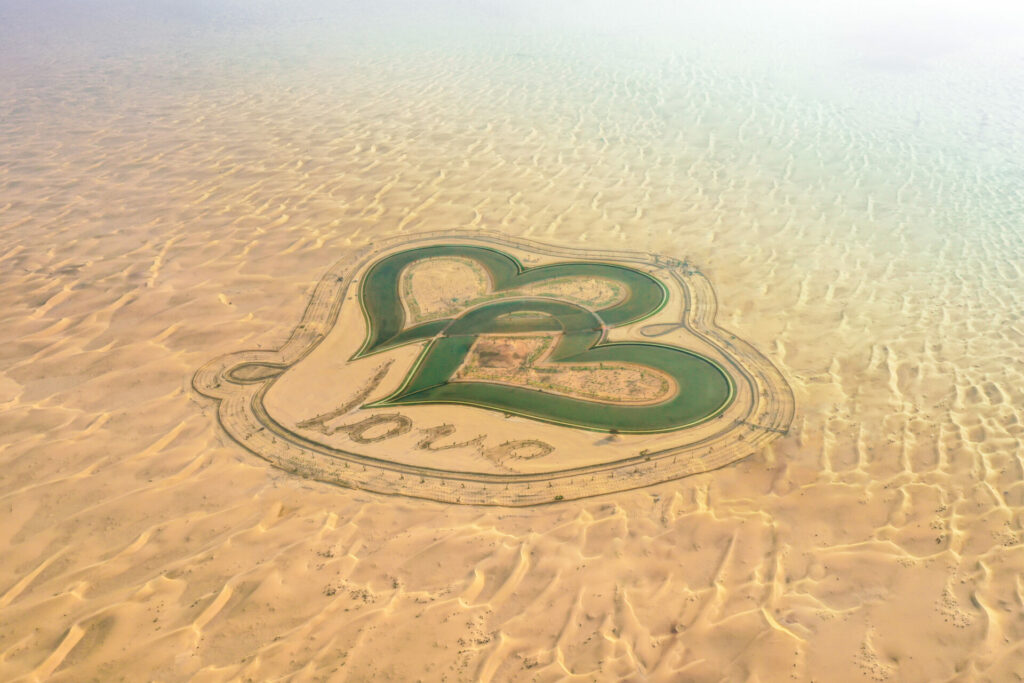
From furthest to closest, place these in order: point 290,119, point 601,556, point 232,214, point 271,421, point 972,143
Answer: point 290,119, point 972,143, point 232,214, point 271,421, point 601,556

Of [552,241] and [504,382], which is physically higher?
[552,241]

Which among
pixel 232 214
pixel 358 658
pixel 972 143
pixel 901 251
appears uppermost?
pixel 972 143

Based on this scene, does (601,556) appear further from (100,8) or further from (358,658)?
(100,8)

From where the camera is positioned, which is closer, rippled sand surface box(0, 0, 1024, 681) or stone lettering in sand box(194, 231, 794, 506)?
rippled sand surface box(0, 0, 1024, 681)

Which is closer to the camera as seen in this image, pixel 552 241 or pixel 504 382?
pixel 504 382

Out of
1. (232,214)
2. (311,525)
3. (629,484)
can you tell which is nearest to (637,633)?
(629,484)

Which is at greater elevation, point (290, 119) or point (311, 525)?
point (290, 119)
